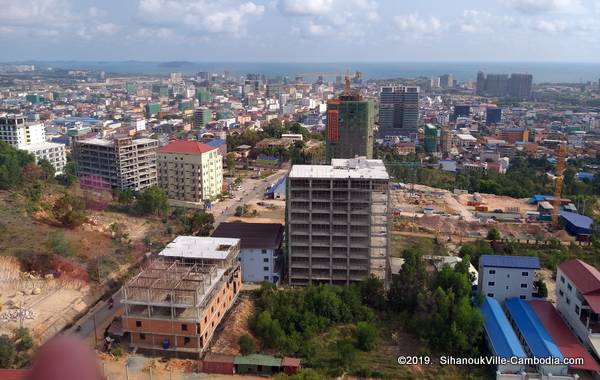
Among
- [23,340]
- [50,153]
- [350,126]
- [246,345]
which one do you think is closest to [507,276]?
[246,345]

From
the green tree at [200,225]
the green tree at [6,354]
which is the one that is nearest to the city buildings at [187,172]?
the green tree at [200,225]

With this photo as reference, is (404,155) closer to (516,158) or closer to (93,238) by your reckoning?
(516,158)

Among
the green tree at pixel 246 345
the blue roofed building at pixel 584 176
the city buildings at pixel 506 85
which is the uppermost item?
the city buildings at pixel 506 85

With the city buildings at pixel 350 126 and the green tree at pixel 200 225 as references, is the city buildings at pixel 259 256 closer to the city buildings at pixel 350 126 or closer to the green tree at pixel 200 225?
the green tree at pixel 200 225

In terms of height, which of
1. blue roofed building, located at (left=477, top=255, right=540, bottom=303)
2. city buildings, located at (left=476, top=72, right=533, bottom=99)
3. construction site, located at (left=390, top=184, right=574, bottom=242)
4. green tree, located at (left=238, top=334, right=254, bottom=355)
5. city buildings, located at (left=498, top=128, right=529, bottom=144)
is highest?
city buildings, located at (left=476, top=72, right=533, bottom=99)

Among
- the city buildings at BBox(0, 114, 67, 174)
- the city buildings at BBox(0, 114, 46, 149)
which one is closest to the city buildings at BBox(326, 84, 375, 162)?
the city buildings at BBox(0, 114, 67, 174)

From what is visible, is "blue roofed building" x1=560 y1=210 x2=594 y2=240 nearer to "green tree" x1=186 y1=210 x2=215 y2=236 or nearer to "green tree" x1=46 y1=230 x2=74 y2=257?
"green tree" x1=186 y1=210 x2=215 y2=236
